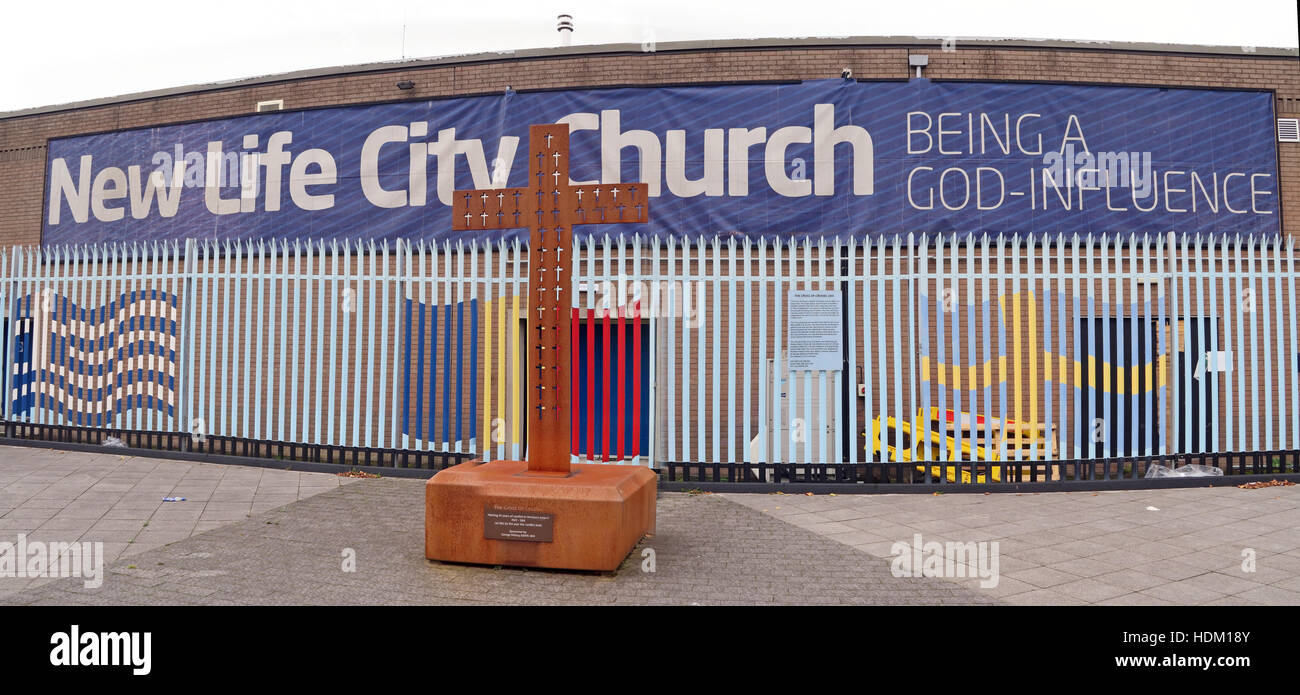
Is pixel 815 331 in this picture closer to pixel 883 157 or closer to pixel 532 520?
pixel 883 157

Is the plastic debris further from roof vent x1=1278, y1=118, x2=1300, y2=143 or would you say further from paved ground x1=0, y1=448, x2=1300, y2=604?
roof vent x1=1278, y1=118, x2=1300, y2=143

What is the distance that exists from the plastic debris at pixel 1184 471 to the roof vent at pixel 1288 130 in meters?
5.63

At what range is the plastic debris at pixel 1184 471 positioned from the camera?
25.7 ft

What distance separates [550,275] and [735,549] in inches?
97.1

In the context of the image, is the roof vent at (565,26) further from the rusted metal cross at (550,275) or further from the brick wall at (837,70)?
the rusted metal cross at (550,275)

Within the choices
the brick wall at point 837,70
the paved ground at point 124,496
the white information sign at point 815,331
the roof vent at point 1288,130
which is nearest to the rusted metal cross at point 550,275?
the paved ground at point 124,496

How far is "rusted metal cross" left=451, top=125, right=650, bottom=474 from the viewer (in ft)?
17.2

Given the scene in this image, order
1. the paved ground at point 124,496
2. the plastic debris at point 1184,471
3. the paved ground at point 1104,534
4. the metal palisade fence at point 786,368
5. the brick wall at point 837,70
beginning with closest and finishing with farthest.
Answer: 1. the paved ground at point 1104,534
2. the paved ground at point 124,496
3. the metal palisade fence at point 786,368
4. the plastic debris at point 1184,471
5. the brick wall at point 837,70

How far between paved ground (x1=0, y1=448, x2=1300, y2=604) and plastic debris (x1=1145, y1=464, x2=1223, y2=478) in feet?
0.79

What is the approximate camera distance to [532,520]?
15.8ft

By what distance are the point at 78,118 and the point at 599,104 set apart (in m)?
9.67

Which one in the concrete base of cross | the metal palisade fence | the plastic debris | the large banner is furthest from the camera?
the large banner

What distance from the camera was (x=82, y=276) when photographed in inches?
389

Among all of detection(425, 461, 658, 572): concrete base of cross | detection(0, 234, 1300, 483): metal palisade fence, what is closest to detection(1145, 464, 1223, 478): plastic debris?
detection(0, 234, 1300, 483): metal palisade fence
